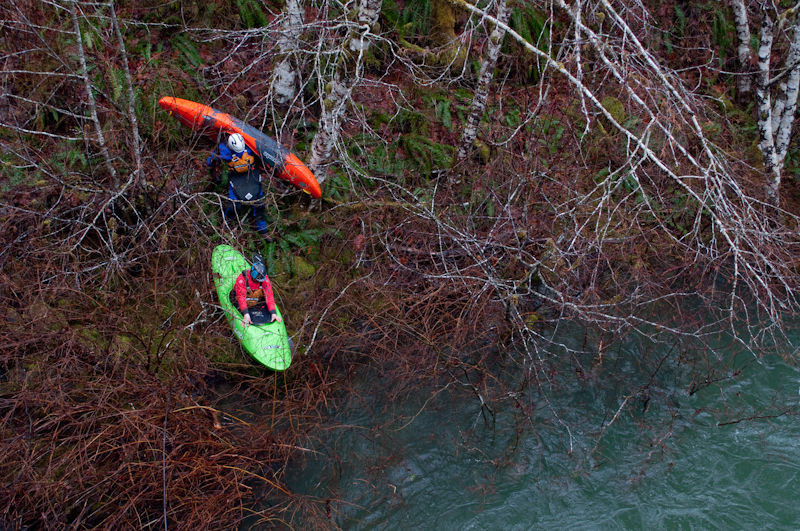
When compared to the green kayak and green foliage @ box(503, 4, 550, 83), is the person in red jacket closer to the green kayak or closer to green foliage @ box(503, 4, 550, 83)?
the green kayak

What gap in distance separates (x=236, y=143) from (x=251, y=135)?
1.74 ft

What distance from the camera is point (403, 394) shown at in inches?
254

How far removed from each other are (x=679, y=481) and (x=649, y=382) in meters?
1.22

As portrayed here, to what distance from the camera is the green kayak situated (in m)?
6.24

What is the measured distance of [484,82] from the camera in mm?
7223

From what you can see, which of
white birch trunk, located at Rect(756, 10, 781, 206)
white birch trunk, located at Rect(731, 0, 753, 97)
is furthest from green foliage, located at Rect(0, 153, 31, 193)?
white birch trunk, located at Rect(731, 0, 753, 97)

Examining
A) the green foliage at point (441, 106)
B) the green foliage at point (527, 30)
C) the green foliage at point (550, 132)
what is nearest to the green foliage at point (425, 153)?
the green foliage at point (441, 106)

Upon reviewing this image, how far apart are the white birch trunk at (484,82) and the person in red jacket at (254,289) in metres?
3.24

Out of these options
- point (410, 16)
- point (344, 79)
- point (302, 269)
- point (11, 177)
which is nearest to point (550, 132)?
point (410, 16)

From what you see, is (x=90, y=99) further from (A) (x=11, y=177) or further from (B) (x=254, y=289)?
(B) (x=254, y=289)

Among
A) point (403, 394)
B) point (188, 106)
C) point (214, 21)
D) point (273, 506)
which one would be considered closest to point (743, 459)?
point (403, 394)

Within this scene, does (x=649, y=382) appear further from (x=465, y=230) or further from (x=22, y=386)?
(x=22, y=386)

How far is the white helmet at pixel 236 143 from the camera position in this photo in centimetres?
671

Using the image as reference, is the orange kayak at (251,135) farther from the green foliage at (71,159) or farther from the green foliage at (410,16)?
the green foliage at (410,16)
